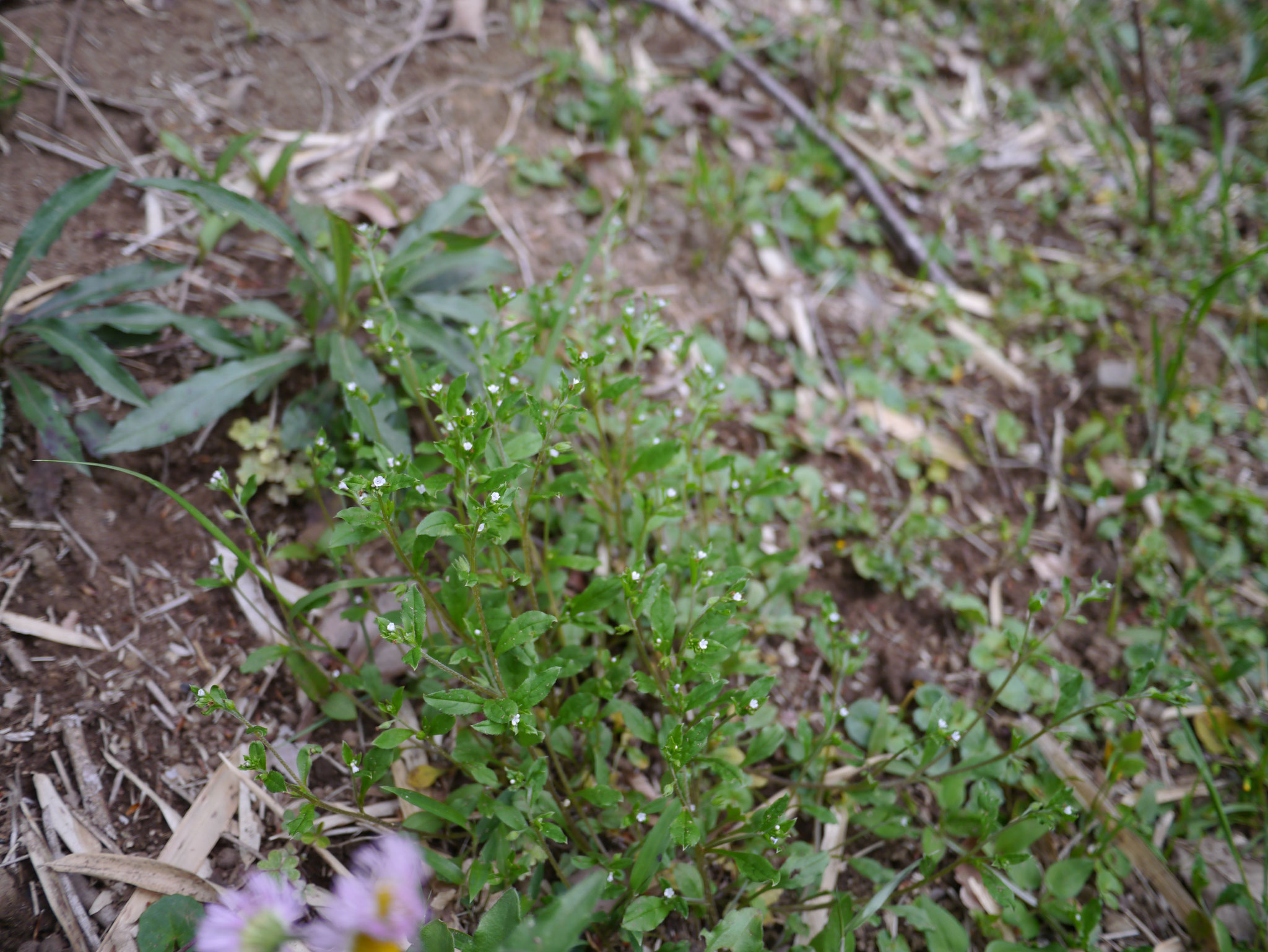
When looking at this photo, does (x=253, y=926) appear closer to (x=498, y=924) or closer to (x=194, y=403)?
(x=498, y=924)

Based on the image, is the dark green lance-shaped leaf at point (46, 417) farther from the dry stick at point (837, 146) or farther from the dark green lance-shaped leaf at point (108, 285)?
the dry stick at point (837, 146)

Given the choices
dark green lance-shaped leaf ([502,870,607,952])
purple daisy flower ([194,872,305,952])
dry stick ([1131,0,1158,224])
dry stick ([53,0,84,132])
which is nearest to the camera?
purple daisy flower ([194,872,305,952])

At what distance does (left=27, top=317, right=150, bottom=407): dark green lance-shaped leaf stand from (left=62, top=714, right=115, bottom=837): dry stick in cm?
82

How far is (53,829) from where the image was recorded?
1.55 m

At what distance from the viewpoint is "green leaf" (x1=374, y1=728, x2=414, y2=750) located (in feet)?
4.63

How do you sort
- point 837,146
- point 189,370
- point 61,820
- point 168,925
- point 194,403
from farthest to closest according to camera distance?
point 837,146, point 189,370, point 194,403, point 61,820, point 168,925

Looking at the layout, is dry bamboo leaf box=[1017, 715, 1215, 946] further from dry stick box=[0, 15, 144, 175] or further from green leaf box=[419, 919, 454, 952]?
dry stick box=[0, 15, 144, 175]

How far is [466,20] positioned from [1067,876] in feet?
12.8

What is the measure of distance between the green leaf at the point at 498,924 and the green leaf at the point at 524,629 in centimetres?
45

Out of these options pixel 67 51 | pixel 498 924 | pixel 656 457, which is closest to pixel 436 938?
pixel 498 924

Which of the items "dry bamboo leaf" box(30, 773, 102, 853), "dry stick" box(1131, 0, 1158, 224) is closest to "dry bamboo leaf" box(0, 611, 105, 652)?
"dry bamboo leaf" box(30, 773, 102, 853)

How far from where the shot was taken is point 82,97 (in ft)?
8.02

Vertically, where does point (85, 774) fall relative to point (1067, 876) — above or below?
above

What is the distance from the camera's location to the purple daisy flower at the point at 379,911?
3.00 ft
